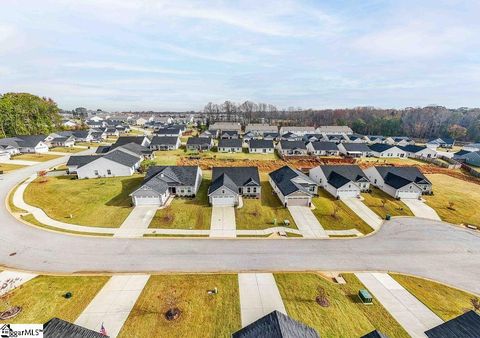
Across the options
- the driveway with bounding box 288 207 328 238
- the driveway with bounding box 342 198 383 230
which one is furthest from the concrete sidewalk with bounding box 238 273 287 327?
the driveway with bounding box 342 198 383 230

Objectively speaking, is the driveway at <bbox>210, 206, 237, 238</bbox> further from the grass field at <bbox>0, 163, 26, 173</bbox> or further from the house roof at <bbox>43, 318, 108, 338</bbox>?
the grass field at <bbox>0, 163, 26, 173</bbox>

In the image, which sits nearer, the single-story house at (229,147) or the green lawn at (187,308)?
the green lawn at (187,308)

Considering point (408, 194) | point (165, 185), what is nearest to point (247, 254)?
point (165, 185)

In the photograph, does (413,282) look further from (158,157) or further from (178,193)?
(158,157)

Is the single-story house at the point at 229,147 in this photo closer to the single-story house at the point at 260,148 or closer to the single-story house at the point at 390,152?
the single-story house at the point at 260,148

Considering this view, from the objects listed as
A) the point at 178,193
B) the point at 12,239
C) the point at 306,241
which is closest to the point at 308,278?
the point at 306,241

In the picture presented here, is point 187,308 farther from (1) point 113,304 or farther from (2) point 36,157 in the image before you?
(2) point 36,157

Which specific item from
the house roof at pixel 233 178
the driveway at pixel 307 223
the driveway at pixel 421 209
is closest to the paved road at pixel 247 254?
the driveway at pixel 307 223
